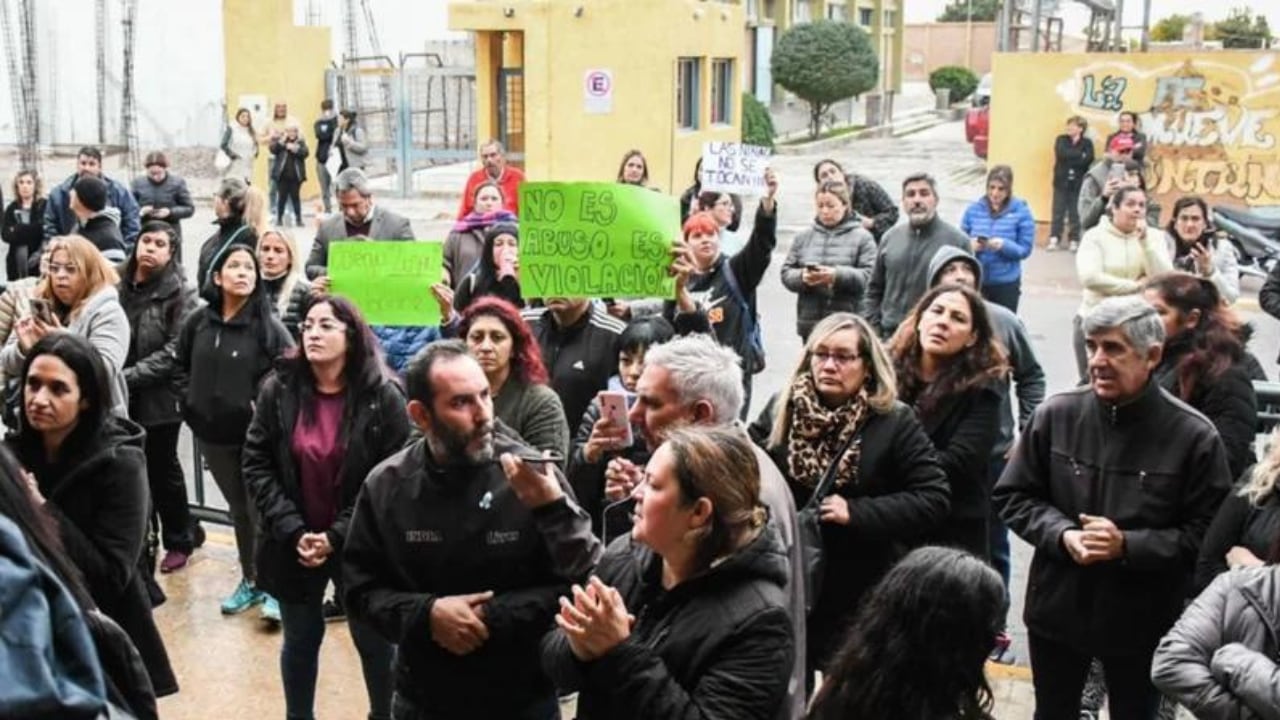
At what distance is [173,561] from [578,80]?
16.9 metres

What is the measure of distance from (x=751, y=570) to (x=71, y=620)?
1.62 meters

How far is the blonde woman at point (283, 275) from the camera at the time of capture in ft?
23.0

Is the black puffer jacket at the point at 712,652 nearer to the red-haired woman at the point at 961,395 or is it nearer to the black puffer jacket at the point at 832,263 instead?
the red-haired woman at the point at 961,395

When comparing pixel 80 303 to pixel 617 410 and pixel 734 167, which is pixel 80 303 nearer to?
pixel 617 410

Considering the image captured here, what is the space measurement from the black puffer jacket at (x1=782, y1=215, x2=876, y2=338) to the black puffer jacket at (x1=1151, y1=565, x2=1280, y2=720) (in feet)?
16.8

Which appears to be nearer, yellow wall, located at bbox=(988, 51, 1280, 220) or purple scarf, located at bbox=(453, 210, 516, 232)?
purple scarf, located at bbox=(453, 210, 516, 232)

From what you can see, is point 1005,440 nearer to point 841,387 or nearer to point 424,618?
point 841,387

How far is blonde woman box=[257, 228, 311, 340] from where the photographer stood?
7.01m

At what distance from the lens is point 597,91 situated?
75.7 ft

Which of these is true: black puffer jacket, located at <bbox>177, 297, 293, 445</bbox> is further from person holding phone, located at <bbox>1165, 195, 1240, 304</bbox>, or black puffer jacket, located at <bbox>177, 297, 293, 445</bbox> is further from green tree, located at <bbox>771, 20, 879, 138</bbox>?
green tree, located at <bbox>771, 20, 879, 138</bbox>

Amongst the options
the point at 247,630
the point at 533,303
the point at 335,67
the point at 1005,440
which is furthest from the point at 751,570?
the point at 335,67

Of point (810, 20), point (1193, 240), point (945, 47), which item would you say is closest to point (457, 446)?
point (1193, 240)

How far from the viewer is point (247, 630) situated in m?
6.45

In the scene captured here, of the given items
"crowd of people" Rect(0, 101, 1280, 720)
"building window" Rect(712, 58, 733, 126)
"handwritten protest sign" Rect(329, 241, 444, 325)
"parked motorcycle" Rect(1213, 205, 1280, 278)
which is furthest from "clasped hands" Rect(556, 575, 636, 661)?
"building window" Rect(712, 58, 733, 126)
